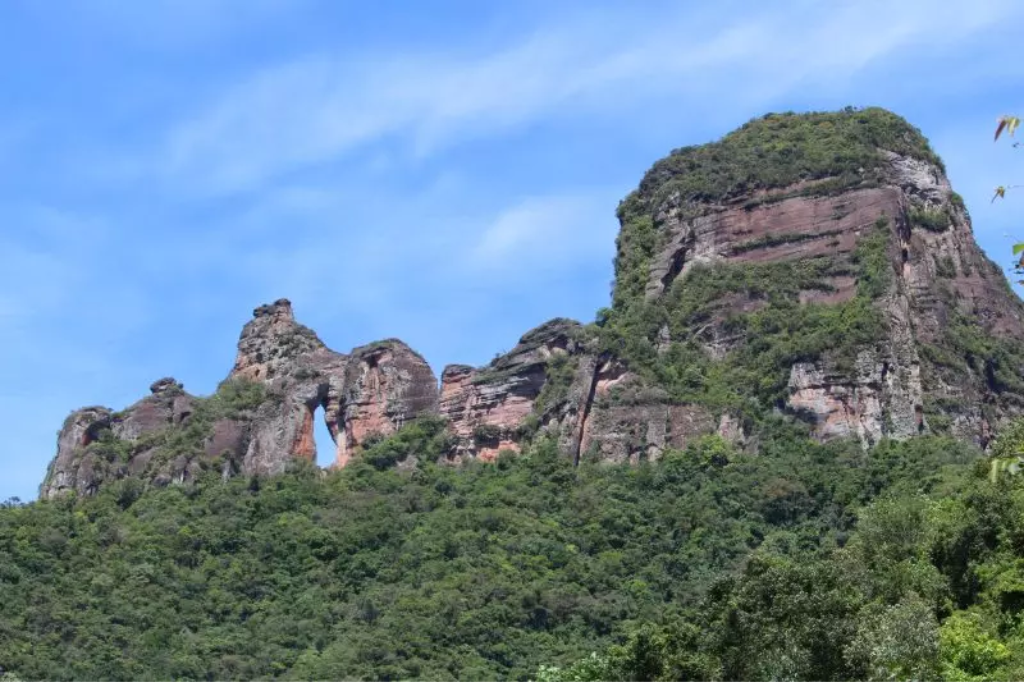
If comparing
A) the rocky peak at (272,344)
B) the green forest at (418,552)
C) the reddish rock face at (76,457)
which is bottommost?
the green forest at (418,552)

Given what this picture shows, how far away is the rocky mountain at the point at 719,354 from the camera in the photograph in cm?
9550

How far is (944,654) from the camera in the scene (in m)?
43.2

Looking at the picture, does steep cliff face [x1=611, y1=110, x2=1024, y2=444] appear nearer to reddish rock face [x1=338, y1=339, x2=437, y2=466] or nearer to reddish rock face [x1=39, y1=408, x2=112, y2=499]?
reddish rock face [x1=338, y1=339, x2=437, y2=466]

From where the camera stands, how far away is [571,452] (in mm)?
98062

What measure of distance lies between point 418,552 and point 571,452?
38.8 ft

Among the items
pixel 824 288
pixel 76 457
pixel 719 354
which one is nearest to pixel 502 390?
pixel 719 354

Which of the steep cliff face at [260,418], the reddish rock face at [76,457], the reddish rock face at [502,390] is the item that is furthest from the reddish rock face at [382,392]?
the reddish rock face at [76,457]

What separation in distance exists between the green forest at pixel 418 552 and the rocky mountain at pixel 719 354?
1985mm

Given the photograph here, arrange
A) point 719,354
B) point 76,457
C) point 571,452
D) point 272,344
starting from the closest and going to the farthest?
point 571,452 < point 719,354 < point 76,457 < point 272,344

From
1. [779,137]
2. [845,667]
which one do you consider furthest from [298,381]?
[845,667]

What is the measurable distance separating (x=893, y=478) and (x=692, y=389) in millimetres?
14949

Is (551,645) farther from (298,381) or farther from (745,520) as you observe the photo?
(298,381)

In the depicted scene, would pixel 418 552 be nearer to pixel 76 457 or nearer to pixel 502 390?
pixel 502 390

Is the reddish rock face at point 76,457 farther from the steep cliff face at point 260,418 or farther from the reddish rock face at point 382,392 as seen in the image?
the reddish rock face at point 382,392
